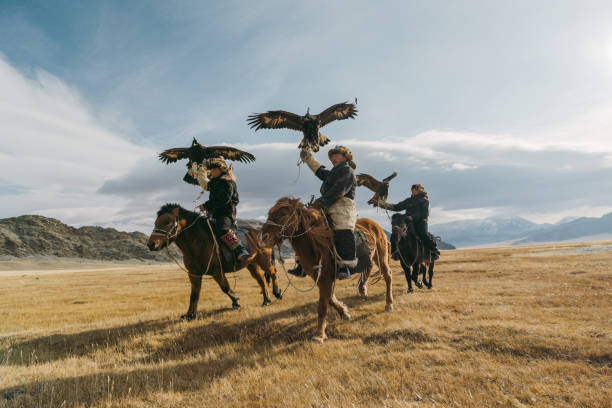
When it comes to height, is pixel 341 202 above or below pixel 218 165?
below

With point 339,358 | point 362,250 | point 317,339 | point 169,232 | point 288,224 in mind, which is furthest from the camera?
point 169,232

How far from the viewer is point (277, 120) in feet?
30.5

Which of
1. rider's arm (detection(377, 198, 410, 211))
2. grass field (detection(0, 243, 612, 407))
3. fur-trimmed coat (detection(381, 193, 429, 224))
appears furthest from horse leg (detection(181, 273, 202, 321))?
fur-trimmed coat (detection(381, 193, 429, 224))

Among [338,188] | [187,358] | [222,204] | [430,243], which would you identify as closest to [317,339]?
[187,358]

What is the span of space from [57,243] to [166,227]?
6323 inches

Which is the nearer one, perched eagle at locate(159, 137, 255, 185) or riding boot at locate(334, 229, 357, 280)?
riding boot at locate(334, 229, 357, 280)

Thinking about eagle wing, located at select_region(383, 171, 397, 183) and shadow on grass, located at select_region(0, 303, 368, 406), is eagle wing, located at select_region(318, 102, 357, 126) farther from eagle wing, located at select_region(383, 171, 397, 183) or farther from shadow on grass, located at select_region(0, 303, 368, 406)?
shadow on grass, located at select_region(0, 303, 368, 406)

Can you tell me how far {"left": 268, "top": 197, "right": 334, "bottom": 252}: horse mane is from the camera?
17.3 feet

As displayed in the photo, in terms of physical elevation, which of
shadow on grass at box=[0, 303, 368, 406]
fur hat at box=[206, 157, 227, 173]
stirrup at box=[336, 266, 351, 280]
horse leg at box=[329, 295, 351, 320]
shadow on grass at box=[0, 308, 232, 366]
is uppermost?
fur hat at box=[206, 157, 227, 173]

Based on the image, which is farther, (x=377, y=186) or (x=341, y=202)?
(x=377, y=186)

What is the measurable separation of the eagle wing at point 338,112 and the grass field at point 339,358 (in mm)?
5795

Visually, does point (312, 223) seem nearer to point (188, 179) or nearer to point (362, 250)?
point (362, 250)

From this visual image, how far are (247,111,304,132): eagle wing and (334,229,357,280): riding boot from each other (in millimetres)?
4418

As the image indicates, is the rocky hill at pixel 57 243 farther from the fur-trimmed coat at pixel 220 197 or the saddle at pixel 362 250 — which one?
the saddle at pixel 362 250
